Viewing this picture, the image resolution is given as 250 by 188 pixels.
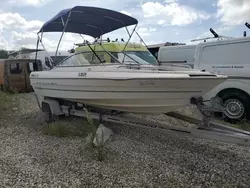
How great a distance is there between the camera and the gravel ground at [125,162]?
140 inches

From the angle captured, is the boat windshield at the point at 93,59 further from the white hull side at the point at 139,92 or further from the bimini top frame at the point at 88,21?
the bimini top frame at the point at 88,21

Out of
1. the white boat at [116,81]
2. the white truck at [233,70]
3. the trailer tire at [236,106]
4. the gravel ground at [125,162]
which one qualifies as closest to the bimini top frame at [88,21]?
the white boat at [116,81]

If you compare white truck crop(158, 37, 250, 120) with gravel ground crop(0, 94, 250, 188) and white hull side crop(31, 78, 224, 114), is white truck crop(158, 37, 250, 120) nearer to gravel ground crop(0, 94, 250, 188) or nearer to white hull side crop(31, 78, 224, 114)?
gravel ground crop(0, 94, 250, 188)

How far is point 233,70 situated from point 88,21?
3824mm

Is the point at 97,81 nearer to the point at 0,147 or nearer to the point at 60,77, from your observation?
the point at 60,77

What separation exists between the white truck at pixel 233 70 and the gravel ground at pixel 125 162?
1881 mm

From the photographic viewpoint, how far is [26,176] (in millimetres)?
3689

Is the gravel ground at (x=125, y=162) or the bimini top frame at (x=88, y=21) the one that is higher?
the bimini top frame at (x=88, y=21)

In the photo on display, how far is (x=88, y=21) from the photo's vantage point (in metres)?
6.87

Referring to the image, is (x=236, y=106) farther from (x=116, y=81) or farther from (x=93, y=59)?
(x=93, y=59)

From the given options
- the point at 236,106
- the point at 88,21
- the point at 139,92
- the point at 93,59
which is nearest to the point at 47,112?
the point at 93,59

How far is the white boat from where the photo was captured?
4.19 m

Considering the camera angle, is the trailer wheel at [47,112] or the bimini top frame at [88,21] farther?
the trailer wheel at [47,112]

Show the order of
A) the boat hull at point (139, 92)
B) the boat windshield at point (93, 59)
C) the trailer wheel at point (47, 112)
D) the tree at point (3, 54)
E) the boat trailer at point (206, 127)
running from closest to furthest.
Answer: the boat trailer at point (206, 127) → the boat hull at point (139, 92) → the boat windshield at point (93, 59) → the trailer wheel at point (47, 112) → the tree at point (3, 54)
